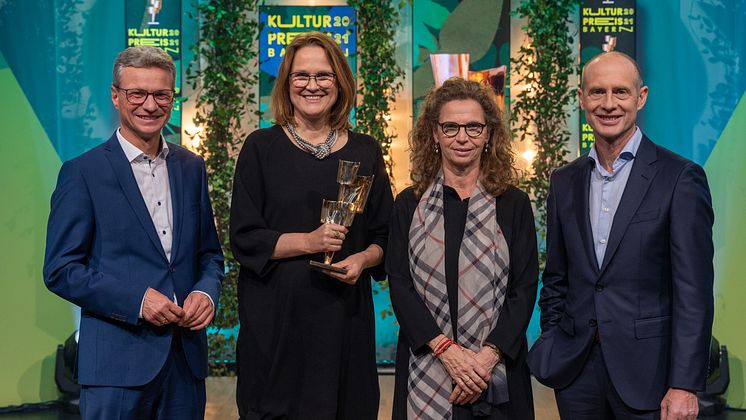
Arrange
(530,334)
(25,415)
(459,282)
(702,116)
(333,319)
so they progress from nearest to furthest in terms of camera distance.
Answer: (459,282) < (333,319) < (25,415) < (702,116) < (530,334)

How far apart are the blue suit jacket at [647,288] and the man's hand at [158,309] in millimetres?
1202

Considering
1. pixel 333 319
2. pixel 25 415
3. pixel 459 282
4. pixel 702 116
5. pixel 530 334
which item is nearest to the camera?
pixel 459 282

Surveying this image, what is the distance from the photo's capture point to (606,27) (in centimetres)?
602

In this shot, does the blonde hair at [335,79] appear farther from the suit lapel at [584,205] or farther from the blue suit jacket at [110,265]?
the suit lapel at [584,205]

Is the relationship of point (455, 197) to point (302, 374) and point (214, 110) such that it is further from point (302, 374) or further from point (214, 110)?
point (214, 110)

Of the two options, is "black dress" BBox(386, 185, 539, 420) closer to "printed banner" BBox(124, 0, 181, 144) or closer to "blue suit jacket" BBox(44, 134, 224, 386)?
"blue suit jacket" BBox(44, 134, 224, 386)

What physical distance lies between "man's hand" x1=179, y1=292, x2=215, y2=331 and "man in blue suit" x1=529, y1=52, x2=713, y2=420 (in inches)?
43.4

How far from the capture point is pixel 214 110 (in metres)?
5.89

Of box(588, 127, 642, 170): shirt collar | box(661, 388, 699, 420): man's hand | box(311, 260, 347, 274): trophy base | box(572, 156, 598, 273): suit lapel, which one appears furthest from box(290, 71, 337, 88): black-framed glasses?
box(661, 388, 699, 420): man's hand

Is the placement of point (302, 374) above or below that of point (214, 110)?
below

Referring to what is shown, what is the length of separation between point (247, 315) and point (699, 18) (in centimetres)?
450

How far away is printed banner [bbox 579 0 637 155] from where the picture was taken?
5969 mm

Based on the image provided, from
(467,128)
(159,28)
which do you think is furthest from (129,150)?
(159,28)

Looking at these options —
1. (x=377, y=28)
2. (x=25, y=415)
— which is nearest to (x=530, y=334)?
(x=377, y=28)
